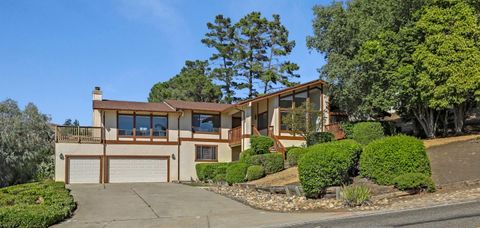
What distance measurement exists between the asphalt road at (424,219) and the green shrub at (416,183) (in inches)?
113

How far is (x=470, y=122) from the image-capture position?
28.9 metres

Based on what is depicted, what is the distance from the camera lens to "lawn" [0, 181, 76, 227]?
1347cm

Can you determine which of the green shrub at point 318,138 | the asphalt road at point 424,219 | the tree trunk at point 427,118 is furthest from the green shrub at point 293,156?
the asphalt road at point 424,219

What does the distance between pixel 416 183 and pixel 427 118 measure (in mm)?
11676

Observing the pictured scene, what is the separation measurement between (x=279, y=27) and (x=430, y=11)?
29.0 metres

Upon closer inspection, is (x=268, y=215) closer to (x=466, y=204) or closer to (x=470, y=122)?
(x=466, y=204)

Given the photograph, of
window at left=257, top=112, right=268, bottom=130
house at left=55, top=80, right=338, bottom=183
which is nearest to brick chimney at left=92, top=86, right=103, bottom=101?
house at left=55, top=80, right=338, bottom=183

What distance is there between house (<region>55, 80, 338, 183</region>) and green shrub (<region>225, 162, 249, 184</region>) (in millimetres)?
5078

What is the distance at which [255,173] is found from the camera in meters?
23.9

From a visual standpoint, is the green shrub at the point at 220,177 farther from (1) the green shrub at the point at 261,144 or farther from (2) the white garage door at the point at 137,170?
(2) the white garage door at the point at 137,170

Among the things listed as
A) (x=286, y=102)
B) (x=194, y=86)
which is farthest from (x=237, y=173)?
(x=194, y=86)

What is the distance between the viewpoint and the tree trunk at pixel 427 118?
2444 centimetres

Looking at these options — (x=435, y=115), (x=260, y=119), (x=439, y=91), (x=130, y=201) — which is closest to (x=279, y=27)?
(x=260, y=119)

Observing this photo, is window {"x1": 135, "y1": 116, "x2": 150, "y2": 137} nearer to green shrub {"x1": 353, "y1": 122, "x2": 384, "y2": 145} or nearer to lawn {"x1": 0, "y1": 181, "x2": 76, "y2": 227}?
lawn {"x1": 0, "y1": 181, "x2": 76, "y2": 227}
